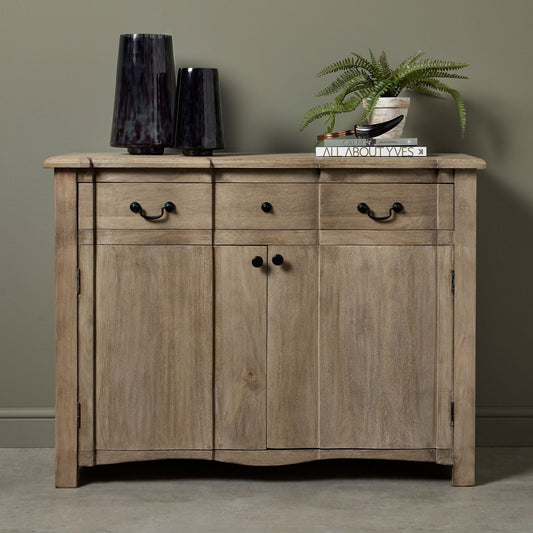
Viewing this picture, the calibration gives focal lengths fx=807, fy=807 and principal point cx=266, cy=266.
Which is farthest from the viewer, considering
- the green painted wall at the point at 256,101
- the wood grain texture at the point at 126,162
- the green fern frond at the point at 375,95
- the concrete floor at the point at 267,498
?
the green painted wall at the point at 256,101

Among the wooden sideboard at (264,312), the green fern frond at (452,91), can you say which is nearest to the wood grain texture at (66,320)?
the wooden sideboard at (264,312)

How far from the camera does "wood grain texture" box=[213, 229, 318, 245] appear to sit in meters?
2.16

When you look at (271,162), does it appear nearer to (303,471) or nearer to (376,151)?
(376,151)

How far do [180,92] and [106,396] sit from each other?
88cm

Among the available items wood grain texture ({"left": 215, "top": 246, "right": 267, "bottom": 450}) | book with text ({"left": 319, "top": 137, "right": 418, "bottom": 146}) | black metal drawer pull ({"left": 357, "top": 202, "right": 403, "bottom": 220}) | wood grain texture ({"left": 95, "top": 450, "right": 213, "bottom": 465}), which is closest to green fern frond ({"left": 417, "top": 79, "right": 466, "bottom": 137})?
book with text ({"left": 319, "top": 137, "right": 418, "bottom": 146})

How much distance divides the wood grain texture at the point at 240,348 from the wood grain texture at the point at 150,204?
12 centimetres

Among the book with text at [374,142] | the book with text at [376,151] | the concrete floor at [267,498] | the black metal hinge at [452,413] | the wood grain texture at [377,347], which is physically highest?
the book with text at [374,142]

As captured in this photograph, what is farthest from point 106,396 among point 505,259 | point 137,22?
point 505,259

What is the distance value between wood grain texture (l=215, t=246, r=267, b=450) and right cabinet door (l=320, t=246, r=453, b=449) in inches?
6.6

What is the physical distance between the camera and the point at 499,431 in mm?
2639

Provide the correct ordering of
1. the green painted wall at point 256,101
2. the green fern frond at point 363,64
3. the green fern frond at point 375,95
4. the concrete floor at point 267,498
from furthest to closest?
the green painted wall at point 256,101, the green fern frond at point 363,64, the green fern frond at point 375,95, the concrete floor at point 267,498

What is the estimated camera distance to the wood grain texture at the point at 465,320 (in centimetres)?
215

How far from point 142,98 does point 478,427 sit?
149cm

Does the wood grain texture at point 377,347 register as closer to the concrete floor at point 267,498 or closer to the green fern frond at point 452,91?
the concrete floor at point 267,498
